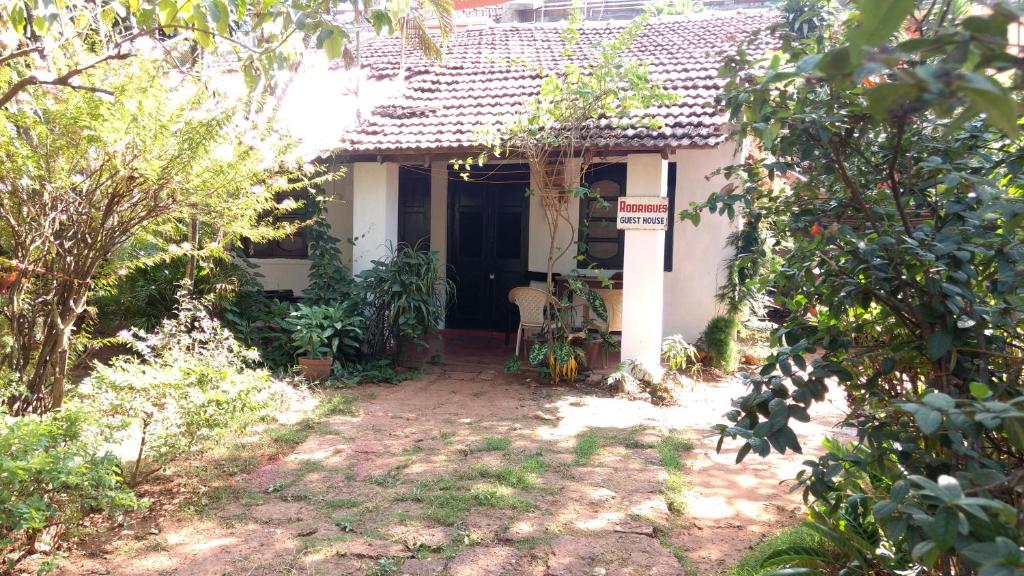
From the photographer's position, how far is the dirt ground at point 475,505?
3.49 meters

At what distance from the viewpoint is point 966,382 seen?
215 cm

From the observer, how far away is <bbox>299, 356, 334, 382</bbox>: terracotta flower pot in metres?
7.41

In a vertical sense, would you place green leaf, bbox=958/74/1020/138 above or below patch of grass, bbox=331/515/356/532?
above

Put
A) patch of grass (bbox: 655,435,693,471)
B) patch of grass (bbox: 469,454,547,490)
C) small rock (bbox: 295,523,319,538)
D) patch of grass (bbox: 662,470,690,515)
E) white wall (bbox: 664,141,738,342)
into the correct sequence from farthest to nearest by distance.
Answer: white wall (bbox: 664,141,738,342) → patch of grass (bbox: 655,435,693,471) → patch of grass (bbox: 469,454,547,490) → patch of grass (bbox: 662,470,690,515) → small rock (bbox: 295,523,319,538)

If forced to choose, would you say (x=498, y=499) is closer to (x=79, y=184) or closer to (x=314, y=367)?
(x=79, y=184)

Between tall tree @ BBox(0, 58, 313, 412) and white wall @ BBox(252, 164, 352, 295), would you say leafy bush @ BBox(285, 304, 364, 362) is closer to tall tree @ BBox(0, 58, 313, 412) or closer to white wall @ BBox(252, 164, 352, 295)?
white wall @ BBox(252, 164, 352, 295)

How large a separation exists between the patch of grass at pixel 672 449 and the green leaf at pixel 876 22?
4247 mm

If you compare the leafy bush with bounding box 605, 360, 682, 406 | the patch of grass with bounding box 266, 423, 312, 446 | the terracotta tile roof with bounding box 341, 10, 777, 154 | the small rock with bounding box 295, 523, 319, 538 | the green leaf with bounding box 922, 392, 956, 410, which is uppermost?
the terracotta tile roof with bounding box 341, 10, 777, 154

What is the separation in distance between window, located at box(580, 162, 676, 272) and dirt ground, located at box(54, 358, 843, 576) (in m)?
3.39

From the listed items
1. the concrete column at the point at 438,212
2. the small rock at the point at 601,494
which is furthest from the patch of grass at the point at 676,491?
the concrete column at the point at 438,212

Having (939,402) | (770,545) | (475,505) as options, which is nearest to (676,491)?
(770,545)

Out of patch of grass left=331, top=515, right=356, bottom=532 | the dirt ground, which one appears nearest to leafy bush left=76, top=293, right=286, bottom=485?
the dirt ground

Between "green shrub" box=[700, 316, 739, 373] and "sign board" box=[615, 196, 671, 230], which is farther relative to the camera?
"green shrub" box=[700, 316, 739, 373]

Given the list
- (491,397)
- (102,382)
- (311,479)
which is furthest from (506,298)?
(102,382)
